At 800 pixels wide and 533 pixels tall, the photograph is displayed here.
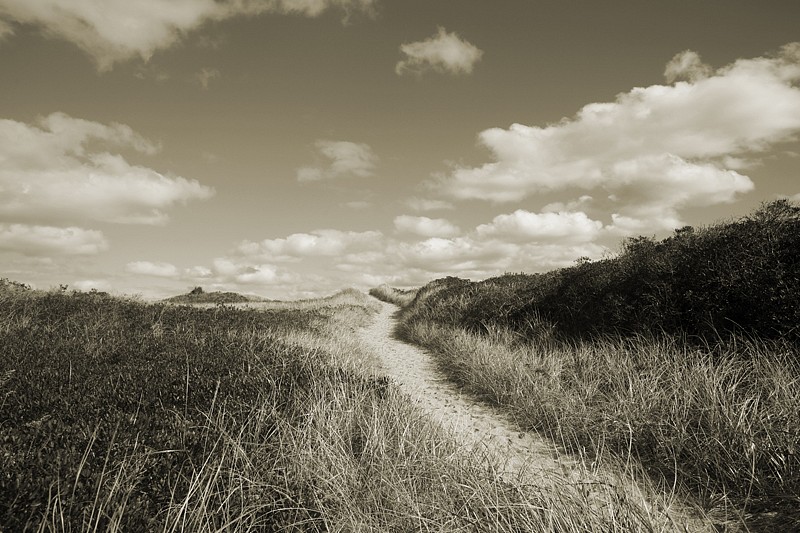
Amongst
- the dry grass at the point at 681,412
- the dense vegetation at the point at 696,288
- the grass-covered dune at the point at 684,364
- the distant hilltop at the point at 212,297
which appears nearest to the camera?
the dry grass at the point at 681,412

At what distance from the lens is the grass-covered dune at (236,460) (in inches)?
105

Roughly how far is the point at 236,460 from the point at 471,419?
162 inches

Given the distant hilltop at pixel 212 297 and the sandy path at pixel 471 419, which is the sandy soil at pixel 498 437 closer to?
the sandy path at pixel 471 419

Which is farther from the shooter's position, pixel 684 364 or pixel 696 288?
pixel 696 288

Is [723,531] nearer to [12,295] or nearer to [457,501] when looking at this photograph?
[457,501]

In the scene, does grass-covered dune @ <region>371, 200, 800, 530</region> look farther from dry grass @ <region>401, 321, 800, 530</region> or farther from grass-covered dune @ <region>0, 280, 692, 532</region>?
grass-covered dune @ <region>0, 280, 692, 532</region>

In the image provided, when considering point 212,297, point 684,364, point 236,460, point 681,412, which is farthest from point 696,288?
point 212,297

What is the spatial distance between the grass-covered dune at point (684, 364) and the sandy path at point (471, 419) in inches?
13.0

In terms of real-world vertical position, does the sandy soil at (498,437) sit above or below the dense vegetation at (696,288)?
Result: below

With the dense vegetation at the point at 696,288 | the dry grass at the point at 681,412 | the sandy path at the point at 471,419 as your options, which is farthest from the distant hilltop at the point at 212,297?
the dry grass at the point at 681,412

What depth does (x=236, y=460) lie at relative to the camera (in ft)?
11.4

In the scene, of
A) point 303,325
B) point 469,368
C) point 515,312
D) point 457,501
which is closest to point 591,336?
point 469,368

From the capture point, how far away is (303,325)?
569 inches

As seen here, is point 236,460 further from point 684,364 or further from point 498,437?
point 684,364
